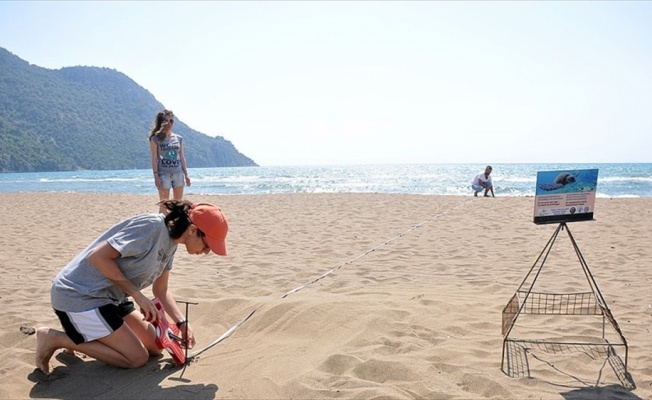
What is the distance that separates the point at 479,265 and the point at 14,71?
12163 cm

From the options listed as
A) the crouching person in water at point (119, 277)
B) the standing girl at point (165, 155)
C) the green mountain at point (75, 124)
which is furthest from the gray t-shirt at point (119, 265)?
the green mountain at point (75, 124)

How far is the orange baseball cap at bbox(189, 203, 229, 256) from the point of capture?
8.56 ft

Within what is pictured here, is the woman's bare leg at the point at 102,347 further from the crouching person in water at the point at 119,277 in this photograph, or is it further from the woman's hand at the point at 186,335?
the woman's hand at the point at 186,335

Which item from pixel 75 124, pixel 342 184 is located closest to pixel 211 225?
pixel 342 184

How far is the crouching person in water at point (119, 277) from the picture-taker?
2.60 m

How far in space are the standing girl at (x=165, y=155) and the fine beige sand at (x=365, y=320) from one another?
3.53 ft

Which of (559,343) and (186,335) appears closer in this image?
(559,343)

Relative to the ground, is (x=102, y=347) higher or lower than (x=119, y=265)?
lower

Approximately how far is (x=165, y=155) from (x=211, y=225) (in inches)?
134

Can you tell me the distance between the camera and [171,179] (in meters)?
5.73

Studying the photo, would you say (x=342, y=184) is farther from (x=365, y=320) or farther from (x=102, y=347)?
(x=102, y=347)

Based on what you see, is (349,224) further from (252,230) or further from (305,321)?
(305,321)

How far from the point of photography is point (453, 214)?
420 inches

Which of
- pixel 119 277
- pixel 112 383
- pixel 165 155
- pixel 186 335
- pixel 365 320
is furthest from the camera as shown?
pixel 165 155
